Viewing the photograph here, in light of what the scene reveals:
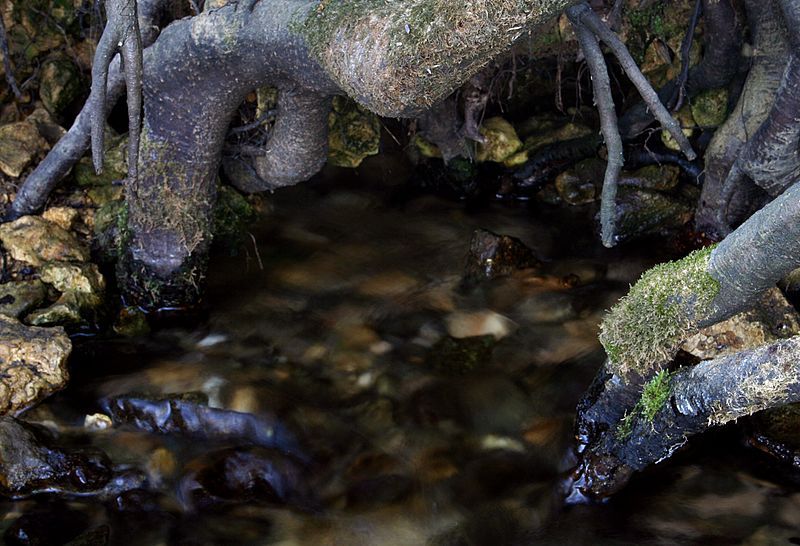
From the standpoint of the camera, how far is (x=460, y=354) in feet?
16.2

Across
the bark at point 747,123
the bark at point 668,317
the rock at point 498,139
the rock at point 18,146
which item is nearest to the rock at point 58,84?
the rock at point 18,146

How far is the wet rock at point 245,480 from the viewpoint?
394cm

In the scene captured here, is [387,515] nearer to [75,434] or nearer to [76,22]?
[75,434]

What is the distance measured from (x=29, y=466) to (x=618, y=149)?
3.79 meters

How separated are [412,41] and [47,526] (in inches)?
120

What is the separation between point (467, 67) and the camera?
294 cm

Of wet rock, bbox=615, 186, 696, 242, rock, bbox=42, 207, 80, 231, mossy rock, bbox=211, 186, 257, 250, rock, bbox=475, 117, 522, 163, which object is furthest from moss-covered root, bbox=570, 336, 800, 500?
rock, bbox=42, 207, 80, 231

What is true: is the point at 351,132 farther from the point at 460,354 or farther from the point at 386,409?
the point at 386,409

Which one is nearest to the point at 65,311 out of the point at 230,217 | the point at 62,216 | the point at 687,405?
the point at 62,216

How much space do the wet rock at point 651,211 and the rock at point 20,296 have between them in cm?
444

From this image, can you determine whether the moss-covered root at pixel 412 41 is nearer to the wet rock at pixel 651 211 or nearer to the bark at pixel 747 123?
the bark at pixel 747 123

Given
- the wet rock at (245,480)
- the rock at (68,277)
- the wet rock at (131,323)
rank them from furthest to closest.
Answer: the wet rock at (131,323) < the rock at (68,277) < the wet rock at (245,480)

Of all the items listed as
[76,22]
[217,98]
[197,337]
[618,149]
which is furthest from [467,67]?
[76,22]

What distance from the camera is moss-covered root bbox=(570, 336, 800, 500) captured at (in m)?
2.63
